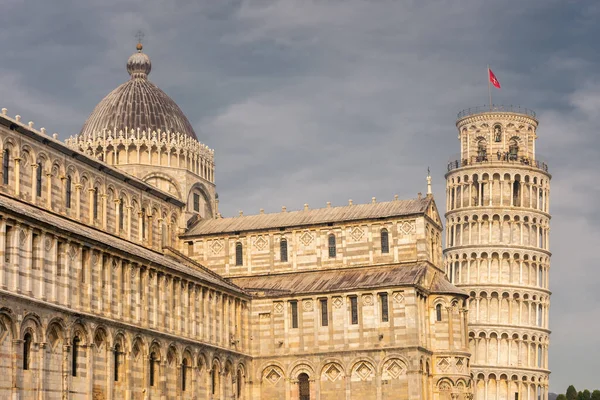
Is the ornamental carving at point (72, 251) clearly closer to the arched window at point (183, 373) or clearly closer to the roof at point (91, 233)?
the roof at point (91, 233)

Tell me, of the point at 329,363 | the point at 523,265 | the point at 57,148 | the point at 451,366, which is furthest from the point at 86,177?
the point at 523,265

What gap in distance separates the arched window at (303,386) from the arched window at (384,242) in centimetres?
1166

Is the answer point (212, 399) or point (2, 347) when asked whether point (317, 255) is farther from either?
point (2, 347)

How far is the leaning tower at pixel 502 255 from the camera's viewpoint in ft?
437

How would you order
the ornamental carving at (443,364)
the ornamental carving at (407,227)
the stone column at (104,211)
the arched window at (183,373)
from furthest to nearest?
the ornamental carving at (407,227) < the ornamental carving at (443,364) < the stone column at (104,211) < the arched window at (183,373)

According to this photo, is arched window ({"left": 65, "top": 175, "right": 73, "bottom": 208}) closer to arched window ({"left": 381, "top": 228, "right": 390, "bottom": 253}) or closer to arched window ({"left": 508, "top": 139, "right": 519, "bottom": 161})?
arched window ({"left": 381, "top": 228, "right": 390, "bottom": 253})

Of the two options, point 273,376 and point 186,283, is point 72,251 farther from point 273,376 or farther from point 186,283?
point 273,376

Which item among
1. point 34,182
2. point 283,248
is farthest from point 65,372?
point 283,248

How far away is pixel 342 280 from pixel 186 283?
14.8m

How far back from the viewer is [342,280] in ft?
301

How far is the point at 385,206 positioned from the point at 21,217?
3930 centimetres

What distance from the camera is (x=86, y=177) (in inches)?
3354

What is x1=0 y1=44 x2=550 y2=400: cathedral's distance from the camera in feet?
214

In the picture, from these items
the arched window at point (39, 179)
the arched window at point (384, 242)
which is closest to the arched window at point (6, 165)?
the arched window at point (39, 179)
